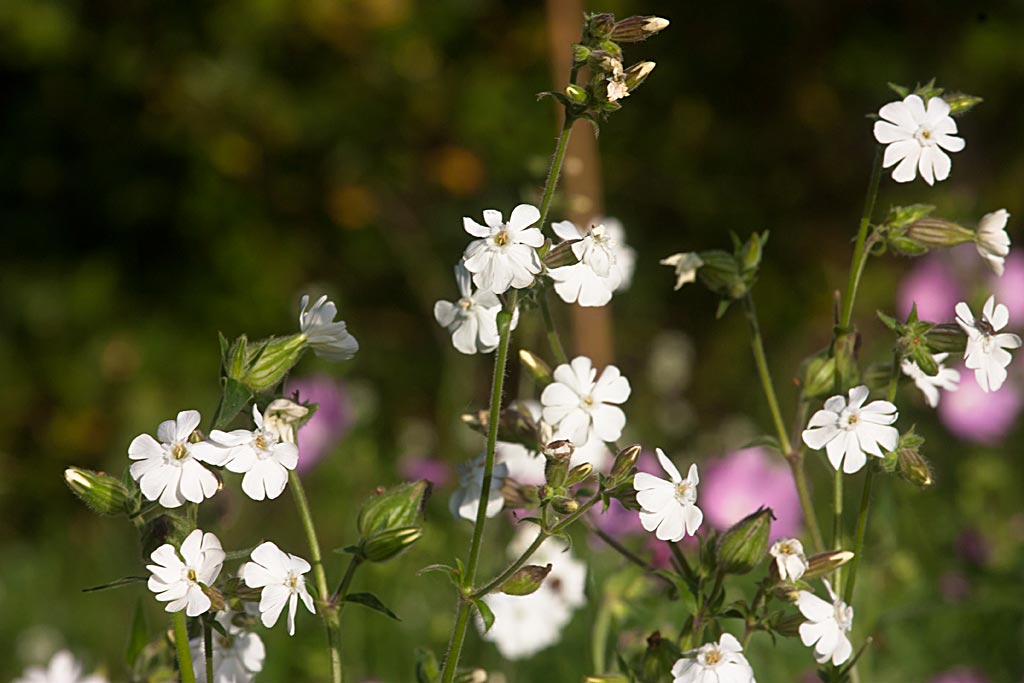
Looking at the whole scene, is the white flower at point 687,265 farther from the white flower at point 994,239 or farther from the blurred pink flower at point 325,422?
the blurred pink flower at point 325,422

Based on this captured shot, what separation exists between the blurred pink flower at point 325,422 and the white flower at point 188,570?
1.14 m

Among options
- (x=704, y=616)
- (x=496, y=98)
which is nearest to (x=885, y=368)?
(x=704, y=616)

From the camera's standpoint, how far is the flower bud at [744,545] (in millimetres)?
698

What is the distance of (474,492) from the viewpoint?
779mm

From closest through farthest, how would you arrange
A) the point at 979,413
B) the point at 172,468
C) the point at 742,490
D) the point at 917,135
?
1. the point at 172,468
2. the point at 917,135
3. the point at 742,490
4. the point at 979,413

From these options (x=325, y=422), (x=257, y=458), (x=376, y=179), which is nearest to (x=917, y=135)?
(x=257, y=458)

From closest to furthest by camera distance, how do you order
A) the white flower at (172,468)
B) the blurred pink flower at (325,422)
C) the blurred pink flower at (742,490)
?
the white flower at (172,468) < the blurred pink flower at (742,490) < the blurred pink flower at (325,422)

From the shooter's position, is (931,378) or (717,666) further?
(931,378)

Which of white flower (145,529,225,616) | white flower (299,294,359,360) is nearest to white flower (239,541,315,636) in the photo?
white flower (145,529,225,616)

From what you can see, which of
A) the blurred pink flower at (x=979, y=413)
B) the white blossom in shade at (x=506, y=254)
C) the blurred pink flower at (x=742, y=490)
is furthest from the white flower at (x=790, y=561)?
the blurred pink flower at (x=979, y=413)

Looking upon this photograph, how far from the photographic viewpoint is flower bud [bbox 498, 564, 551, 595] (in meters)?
0.68

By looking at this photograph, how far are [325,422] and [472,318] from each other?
43.5 inches

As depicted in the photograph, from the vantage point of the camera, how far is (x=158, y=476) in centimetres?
62

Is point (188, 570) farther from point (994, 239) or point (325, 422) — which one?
point (325, 422)
